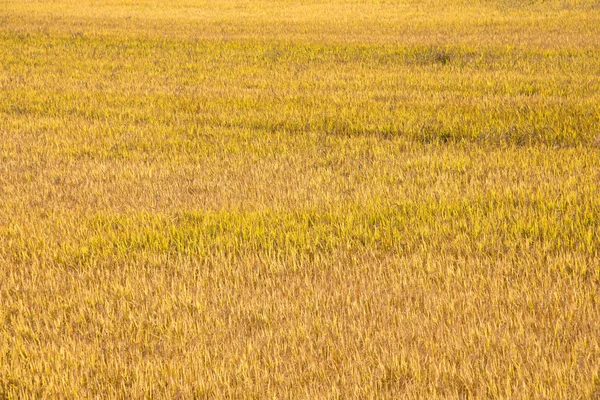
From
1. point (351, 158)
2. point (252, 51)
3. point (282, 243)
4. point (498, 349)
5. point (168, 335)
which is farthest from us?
point (252, 51)

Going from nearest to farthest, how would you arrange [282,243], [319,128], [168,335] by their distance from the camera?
[168,335] → [282,243] → [319,128]

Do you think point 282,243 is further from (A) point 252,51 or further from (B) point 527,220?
(A) point 252,51

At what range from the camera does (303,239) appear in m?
5.39

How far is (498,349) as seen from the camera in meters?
3.62

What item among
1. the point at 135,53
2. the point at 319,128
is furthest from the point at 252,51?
the point at 319,128

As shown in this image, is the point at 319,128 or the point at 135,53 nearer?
the point at 319,128

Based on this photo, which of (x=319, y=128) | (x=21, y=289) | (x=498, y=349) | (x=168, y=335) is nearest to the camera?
(x=498, y=349)

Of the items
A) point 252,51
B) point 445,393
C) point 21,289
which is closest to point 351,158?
point 21,289

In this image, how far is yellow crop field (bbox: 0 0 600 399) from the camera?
353cm

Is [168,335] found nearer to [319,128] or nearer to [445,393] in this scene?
[445,393]

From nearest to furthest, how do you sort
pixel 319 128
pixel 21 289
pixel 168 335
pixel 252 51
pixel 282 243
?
pixel 168 335 → pixel 21 289 → pixel 282 243 → pixel 319 128 → pixel 252 51

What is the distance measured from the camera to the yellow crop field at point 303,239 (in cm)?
353

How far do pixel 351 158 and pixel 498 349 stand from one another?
15.8ft

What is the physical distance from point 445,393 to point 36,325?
245 cm
